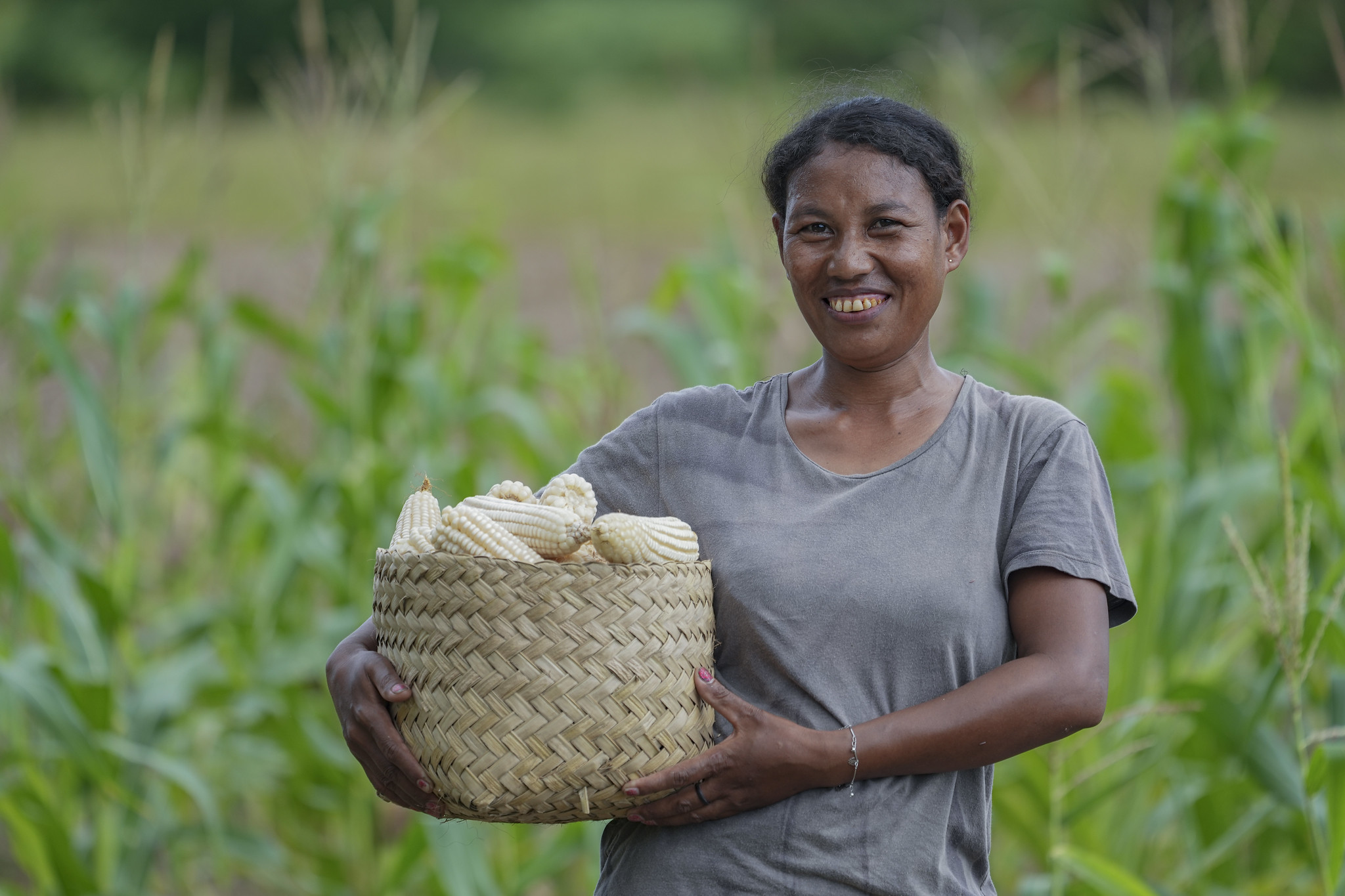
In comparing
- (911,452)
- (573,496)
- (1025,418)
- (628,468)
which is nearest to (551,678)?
(573,496)

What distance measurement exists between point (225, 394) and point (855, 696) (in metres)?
2.18

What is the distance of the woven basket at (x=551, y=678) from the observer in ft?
4.04

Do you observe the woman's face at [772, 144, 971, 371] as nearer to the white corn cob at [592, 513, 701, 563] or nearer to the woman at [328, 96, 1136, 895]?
the woman at [328, 96, 1136, 895]

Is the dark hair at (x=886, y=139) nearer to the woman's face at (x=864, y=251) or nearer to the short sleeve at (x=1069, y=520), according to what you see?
the woman's face at (x=864, y=251)

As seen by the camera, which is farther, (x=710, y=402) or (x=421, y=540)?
(x=710, y=402)

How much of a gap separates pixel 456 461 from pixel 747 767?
171 cm

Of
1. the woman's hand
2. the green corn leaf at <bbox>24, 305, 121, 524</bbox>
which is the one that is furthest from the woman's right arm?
the green corn leaf at <bbox>24, 305, 121, 524</bbox>

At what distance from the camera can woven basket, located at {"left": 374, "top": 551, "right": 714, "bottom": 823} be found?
1.23 metres

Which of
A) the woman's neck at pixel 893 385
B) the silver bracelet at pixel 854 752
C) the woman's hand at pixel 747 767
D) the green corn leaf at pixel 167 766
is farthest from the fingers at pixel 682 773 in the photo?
the green corn leaf at pixel 167 766

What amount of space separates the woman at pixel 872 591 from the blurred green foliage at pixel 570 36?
7862 millimetres

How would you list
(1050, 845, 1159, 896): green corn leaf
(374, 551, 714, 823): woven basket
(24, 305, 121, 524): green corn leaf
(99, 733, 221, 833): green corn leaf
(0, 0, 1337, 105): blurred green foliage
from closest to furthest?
(374, 551, 714, 823): woven basket, (1050, 845, 1159, 896): green corn leaf, (99, 733, 221, 833): green corn leaf, (24, 305, 121, 524): green corn leaf, (0, 0, 1337, 105): blurred green foliage

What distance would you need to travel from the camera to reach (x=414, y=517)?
1389 millimetres

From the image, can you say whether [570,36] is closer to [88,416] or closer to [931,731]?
[88,416]

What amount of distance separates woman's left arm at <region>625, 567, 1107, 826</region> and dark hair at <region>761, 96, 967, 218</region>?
451 millimetres
